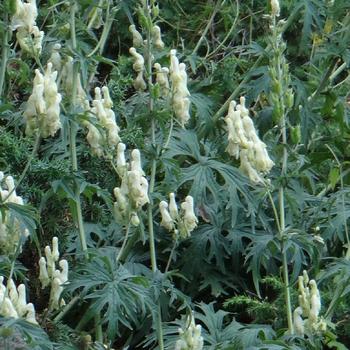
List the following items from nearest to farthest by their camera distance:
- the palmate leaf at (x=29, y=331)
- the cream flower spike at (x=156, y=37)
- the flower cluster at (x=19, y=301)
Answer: the palmate leaf at (x=29, y=331), the flower cluster at (x=19, y=301), the cream flower spike at (x=156, y=37)

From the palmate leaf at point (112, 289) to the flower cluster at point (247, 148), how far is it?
558 mm

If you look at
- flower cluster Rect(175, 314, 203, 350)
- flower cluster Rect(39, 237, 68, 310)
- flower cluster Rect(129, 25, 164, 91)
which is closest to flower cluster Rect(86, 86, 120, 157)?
flower cluster Rect(129, 25, 164, 91)

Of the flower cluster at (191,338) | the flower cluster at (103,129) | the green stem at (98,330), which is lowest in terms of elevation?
the green stem at (98,330)

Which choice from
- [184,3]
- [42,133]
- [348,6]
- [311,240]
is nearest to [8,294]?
[42,133]

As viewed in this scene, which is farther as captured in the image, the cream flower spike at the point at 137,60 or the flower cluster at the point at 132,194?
the cream flower spike at the point at 137,60

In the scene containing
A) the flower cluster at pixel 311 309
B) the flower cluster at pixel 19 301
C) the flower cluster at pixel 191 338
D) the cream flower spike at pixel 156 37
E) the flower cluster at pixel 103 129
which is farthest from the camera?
the cream flower spike at pixel 156 37

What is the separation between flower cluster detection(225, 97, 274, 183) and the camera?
3643 mm

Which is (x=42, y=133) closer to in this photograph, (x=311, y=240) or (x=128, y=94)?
(x=311, y=240)

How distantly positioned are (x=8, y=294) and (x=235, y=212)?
1168mm

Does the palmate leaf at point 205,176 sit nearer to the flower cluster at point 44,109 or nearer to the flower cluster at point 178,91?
the flower cluster at point 178,91

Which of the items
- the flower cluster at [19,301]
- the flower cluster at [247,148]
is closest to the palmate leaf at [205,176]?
the flower cluster at [247,148]

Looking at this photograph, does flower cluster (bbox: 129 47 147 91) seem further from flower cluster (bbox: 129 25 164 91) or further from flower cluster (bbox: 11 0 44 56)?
flower cluster (bbox: 11 0 44 56)

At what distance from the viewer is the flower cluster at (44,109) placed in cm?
335

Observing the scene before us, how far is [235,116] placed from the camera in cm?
368
